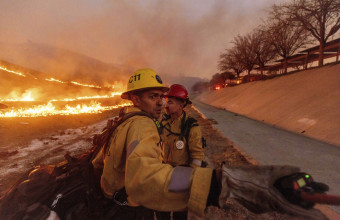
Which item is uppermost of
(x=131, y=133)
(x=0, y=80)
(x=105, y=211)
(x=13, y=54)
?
(x=13, y=54)

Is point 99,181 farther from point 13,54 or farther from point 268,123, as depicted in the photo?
point 13,54

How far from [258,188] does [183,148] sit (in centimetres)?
193

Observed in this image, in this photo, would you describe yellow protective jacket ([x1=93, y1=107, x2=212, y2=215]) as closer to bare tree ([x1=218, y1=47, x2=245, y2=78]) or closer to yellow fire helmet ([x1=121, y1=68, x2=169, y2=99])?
yellow fire helmet ([x1=121, y1=68, x2=169, y2=99])

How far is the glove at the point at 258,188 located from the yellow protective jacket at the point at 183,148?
1.83m

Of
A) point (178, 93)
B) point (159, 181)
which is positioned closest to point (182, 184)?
point (159, 181)

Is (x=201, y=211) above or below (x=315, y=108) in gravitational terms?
below

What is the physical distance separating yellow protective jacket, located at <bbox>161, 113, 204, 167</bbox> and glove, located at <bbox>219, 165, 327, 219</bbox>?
1835 mm

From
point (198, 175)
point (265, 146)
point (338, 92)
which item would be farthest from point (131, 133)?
point (338, 92)

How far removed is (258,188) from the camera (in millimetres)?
1012

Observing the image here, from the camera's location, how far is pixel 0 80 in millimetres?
38750

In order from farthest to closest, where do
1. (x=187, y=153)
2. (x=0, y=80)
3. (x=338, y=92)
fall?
(x=0, y=80) → (x=338, y=92) → (x=187, y=153)

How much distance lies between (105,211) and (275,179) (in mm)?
1540

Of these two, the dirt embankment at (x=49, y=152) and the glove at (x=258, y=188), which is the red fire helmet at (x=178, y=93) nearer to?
the dirt embankment at (x=49, y=152)

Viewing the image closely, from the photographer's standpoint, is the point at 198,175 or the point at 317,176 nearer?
the point at 198,175
